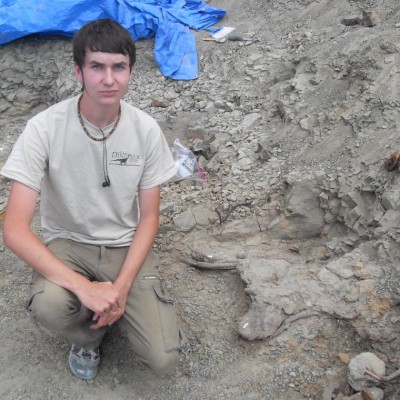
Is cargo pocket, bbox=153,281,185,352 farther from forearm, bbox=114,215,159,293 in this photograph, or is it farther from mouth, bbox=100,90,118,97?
mouth, bbox=100,90,118,97

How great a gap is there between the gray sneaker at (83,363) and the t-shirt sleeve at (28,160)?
0.95 meters

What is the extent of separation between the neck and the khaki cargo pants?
0.71m

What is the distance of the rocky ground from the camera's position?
9.46 ft

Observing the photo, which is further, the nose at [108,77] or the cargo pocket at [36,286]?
the cargo pocket at [36,286]

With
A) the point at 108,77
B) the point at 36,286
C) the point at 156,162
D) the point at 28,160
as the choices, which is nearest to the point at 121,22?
the point at 156,162

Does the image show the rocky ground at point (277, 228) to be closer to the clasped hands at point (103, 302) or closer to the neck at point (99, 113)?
the clasped hands at point (103, 302)

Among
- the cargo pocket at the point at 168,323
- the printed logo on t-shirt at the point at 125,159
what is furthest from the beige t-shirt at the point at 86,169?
the cargo pocket at the point at 168,323

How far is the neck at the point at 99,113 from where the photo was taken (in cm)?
264

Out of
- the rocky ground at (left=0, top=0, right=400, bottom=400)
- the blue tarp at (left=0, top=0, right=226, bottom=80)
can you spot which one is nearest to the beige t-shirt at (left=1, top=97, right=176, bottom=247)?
the rocky ground at (left=0, top=0, right=400, bottom=400)

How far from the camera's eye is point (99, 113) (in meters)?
2.66

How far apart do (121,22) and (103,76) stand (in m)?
4.08

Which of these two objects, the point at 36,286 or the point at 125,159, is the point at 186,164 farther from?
the point at 36,286

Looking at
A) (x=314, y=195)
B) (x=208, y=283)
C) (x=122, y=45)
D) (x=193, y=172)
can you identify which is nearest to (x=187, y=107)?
(x=193, y=172)

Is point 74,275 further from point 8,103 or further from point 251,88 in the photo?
point 8,103
